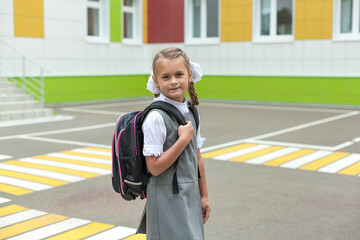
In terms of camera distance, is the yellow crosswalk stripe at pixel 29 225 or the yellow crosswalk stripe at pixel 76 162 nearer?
the yellow crosswalk stripe at pixel 29 225

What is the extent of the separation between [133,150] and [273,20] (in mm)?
16917

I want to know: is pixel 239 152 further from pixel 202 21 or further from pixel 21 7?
pixel 202 21

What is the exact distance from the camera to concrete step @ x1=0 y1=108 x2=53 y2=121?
42.0ft

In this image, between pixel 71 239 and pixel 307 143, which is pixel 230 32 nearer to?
pixel 307 143

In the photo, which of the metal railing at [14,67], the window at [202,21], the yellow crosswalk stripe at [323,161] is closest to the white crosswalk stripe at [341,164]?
the yellow crosswalk stripe at [323,161]

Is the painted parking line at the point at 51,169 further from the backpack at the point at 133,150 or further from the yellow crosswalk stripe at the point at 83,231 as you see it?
the backpack at the point at 133,150

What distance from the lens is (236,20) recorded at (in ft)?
62.7

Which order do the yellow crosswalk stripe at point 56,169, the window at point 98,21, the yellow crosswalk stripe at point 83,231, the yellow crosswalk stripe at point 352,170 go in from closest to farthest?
1. the yellow crosswalk stripe at point 83,231
2. the yellow crosswalk stripe at point 56,169
3. the yellow crosswalk stripe at point 352,170
4. the window at point 98,21

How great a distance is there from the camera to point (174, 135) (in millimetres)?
2578

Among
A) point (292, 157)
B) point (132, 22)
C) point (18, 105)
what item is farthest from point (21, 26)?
point (292, 157)

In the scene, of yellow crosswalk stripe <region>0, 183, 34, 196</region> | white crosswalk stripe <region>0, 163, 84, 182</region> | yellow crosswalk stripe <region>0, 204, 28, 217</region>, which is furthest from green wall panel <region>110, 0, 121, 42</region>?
yellow crosswalk stripe <region>0, 204, 28, 217</region>

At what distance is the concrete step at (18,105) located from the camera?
1327 cm

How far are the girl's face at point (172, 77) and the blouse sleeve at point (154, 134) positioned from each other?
0.15 m

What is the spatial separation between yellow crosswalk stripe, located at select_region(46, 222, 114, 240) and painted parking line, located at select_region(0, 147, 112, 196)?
156cm
